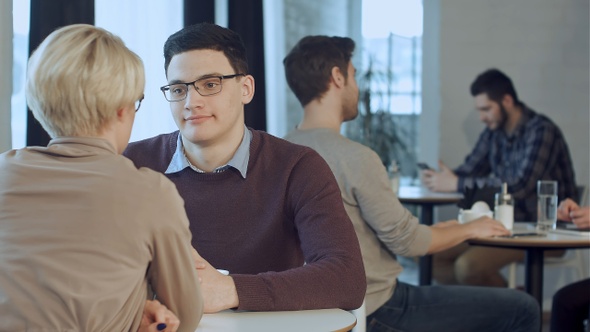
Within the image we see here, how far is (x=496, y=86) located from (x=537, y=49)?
829 millimetres

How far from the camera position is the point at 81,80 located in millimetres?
1286

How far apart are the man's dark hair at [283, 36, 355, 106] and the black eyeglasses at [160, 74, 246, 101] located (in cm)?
78

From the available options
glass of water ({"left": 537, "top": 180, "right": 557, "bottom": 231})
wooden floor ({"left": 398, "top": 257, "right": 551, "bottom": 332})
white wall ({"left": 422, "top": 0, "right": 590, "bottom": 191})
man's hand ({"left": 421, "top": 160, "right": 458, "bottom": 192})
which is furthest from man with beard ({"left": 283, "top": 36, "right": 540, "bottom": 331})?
wooden floor ({"left": 398, "top": 257, "right": 551, "bottom": 332})

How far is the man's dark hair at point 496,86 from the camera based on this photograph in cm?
493

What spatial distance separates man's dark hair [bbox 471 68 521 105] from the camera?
4934mm

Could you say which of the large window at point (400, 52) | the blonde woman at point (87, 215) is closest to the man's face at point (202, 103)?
the blonde woman at point (87, 215)

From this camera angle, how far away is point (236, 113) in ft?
A: 6.63

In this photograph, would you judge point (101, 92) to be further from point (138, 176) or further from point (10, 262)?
point (10, 262)

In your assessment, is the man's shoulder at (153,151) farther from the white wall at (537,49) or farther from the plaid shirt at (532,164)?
the white wall at (537,49)

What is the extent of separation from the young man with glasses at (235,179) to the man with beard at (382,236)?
21.2 inches

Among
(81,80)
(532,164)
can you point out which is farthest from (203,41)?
(532,164)

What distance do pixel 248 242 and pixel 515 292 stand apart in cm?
115

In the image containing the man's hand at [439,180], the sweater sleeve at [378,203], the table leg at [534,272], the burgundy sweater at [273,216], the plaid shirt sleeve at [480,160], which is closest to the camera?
the burgundy sweater at [273,216]

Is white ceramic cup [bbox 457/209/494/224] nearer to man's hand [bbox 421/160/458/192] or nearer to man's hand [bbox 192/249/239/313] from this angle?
man's hand [bbox 421/160/458/192]
